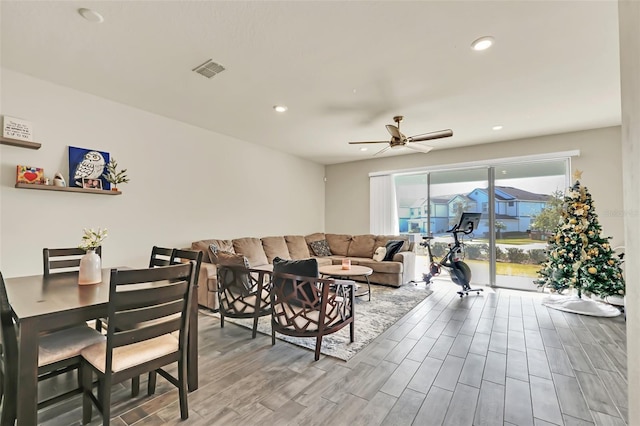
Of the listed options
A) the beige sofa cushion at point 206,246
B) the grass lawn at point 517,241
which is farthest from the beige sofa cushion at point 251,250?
the grass lawn at point 517,241

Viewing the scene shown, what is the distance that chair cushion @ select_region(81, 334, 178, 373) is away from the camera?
1.61 m

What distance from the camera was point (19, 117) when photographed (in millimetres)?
2932

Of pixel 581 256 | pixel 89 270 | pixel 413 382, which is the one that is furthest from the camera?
pixel 581 256

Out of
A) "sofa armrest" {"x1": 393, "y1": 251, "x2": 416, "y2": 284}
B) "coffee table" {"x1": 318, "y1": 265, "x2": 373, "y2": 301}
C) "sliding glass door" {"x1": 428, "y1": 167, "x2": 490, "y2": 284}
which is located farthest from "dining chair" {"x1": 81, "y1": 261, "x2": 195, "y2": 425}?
"sliding glass door" {"x1": 428, "y1": 167, "x2": 490, "y2": 284}

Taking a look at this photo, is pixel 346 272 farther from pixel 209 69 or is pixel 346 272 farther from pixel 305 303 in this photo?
pixel 209 69

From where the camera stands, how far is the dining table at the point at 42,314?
1.42 m

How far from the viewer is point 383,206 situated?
6.76 metres

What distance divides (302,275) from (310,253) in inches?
156

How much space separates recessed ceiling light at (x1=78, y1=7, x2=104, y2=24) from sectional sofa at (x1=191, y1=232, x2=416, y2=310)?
285 centimetres

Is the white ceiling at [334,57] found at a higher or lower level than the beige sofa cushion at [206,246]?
higher

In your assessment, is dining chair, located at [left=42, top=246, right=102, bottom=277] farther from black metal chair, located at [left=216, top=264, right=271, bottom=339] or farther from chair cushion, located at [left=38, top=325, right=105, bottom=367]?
black metal chair, located at [left=216, top=264, right=271, bottom=339]

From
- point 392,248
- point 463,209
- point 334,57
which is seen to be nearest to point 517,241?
point 463,209

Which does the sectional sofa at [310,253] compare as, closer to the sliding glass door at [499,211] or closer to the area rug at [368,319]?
the area rug at [368,319]

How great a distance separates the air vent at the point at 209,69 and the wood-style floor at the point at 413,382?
279cm
